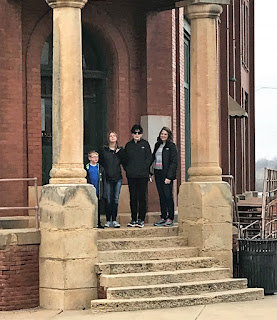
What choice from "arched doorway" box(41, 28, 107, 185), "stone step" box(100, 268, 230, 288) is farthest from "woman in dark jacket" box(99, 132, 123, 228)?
"stone step" box(100, 268, 230, 288)

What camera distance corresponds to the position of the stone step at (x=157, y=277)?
13758 millimetres

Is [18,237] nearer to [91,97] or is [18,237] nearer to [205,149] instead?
[205,149]

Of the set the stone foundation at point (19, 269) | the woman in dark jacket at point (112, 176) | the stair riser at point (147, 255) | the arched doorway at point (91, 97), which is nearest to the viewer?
the stone foundation at point (19, 269)

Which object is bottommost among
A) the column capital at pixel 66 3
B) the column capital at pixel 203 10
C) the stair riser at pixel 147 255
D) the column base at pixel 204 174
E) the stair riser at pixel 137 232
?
the stair riser at pixel 147 255

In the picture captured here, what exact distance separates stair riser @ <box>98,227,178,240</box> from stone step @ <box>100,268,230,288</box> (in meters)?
1.22

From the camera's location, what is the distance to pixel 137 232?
1552 centimetres

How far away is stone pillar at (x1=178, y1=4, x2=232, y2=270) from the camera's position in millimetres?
15352

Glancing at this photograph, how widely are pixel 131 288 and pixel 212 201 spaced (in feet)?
8.26

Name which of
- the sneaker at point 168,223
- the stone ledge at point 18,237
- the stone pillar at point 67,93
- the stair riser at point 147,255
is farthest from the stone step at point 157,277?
the stone pillar at point 67,93

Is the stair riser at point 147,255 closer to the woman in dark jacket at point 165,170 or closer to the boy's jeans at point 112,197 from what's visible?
the woman in dark jacket at point 165,170

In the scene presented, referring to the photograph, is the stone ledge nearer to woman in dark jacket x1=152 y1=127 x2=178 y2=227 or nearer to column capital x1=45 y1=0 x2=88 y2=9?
woman in dark jacket x1=152 y1=127 x2=178 y2=227

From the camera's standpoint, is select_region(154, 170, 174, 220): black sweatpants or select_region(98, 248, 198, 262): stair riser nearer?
select_region(98, 248, 198, 262): stair riser

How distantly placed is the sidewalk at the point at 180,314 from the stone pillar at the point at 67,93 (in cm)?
205

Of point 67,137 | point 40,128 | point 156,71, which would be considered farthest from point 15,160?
point 156,71
